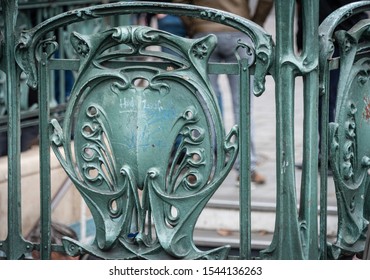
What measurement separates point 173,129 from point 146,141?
11 cm

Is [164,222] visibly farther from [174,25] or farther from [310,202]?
[174,25]

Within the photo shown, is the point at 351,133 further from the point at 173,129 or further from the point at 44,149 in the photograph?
the point at 44,149

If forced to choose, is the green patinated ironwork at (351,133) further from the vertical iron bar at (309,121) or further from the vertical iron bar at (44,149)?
the vertical iron bar at (44,149)

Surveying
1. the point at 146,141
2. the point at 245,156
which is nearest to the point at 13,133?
the point at 146,141

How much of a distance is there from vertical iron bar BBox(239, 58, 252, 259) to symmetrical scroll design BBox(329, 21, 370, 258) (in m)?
0.34

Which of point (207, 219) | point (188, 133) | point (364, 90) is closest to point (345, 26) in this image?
point (207, 219)

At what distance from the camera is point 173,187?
4531 mm

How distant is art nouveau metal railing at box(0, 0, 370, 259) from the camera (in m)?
4.41

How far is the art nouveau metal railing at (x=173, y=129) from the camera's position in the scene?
441cm

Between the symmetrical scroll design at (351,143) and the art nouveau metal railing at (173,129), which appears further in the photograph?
the symmetrical scroll design at (351,143)

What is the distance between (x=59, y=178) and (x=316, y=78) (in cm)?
327

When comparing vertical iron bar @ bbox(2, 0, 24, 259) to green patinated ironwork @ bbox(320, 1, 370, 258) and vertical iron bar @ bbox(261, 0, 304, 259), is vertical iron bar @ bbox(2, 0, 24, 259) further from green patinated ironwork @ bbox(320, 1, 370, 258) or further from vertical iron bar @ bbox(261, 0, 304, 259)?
green patinated ironwork @ bbox(320, 1, 370, 258)

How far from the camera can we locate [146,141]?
14.9 ft

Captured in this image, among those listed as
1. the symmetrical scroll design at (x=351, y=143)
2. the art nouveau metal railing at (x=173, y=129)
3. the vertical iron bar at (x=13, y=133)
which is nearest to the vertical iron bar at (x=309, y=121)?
the art nouveau metal railing at (x=173, y=129)
